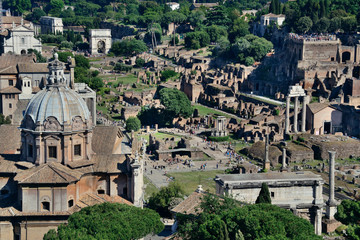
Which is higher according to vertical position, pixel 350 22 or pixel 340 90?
pixel 350 22

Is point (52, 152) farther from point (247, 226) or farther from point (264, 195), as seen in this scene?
point (264, 195)

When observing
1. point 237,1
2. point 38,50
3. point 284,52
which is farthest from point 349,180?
point 237,1

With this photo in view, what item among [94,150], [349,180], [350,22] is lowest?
[349,180]

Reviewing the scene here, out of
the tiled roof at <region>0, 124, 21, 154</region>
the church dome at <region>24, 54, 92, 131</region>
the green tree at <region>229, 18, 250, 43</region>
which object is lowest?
the tiled roof at <region>0, 124, 21, 154</region>

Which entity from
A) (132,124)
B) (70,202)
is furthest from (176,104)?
(70,202)

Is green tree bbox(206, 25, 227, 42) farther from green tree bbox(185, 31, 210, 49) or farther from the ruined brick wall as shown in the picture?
the ruined brick wall

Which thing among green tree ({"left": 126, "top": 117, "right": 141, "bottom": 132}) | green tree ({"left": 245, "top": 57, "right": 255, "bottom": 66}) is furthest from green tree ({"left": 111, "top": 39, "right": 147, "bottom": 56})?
green tree ({"left": 126, "top": 117, "right": 141, "bottom": 132})

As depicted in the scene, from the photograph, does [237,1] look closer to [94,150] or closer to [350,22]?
[350,22]
